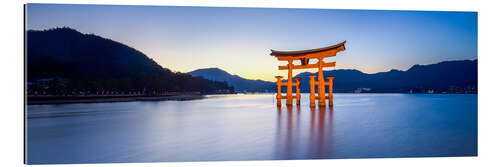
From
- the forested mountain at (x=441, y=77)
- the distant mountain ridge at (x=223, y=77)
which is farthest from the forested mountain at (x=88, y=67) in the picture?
the forested mountain at (x=441, y=77)

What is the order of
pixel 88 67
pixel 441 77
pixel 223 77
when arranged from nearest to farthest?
pixel 441 77 → pixel 223 77 → pixel 88 67

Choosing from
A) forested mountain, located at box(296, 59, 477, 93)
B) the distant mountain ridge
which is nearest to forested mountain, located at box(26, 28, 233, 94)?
the distant mountain ridge

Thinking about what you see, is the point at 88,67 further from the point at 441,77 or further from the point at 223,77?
the point at 441,77

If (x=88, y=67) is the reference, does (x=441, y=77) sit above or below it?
below

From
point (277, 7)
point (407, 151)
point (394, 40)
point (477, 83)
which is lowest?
point (407, 151)

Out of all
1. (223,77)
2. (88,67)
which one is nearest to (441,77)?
(223,77)

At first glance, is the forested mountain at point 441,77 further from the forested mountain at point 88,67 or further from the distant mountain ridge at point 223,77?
the forested mountain at point 88,67

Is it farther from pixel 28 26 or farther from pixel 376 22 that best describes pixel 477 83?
pixel 28 26

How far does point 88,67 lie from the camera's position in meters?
14.1

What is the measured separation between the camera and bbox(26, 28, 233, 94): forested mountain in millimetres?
5114

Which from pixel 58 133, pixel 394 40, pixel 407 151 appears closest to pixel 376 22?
pixel 394 40

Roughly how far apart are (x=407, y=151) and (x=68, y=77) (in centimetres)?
1365

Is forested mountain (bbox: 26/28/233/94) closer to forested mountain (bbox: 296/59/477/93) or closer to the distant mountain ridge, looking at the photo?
the distant mountain ridge

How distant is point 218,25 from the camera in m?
4.41
